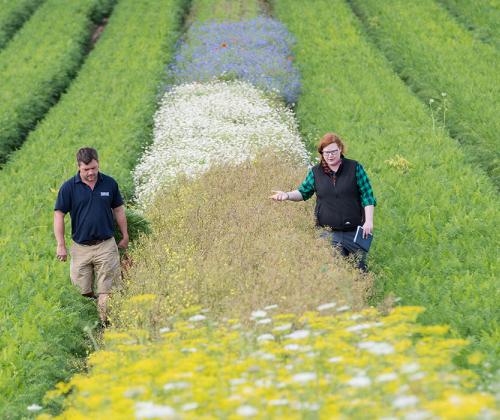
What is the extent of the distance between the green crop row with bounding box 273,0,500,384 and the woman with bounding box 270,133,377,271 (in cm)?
66

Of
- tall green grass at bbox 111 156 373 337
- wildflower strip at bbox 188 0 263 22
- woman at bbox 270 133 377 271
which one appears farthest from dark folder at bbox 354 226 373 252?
wildflower strip at bbox 188 0 263 22

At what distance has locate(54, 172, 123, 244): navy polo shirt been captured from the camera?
9.06 m

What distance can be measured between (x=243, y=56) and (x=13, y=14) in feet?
41.7

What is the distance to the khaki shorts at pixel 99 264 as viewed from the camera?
366 inches

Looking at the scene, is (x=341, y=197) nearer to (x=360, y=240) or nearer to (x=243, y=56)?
(x=360, y=240)

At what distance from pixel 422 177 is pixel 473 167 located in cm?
136

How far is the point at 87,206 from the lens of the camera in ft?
29.8

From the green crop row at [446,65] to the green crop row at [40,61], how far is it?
9.50 meters

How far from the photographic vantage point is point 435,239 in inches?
424

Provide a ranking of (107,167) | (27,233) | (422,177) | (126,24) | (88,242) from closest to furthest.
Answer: (88,242), (27,233), (422,177), (107,167), (126,24)

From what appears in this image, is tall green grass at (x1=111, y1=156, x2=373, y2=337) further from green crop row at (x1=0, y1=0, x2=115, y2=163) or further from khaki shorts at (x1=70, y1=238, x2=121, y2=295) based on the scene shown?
green crop row at (x1=0, y1=0, x2=115, y2=163)

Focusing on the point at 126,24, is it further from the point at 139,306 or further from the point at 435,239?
the point at 139,306

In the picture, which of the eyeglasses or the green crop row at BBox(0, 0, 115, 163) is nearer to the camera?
the eyeglasses

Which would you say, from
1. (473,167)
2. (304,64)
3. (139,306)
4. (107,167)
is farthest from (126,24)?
(139,306)
